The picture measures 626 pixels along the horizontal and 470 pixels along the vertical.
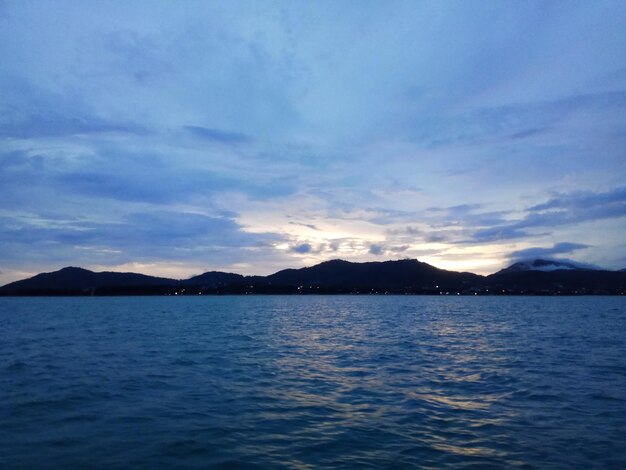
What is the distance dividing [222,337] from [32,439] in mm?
36762

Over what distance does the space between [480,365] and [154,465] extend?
2559cm

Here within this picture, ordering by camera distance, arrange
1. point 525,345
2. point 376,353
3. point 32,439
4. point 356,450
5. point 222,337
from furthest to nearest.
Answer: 1. point 222,337
2. point 525,345
3. point 376,353
4. point 32,439
5. point 356,450

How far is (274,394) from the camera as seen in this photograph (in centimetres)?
2364

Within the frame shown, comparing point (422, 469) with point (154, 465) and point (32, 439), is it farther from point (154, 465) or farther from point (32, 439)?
point (32, 439)

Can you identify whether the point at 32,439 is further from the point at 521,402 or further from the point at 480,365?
the point at 480,365

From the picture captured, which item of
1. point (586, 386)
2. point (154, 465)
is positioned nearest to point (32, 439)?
point (154, 465)

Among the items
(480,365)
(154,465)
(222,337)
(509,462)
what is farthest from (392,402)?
(222,337)

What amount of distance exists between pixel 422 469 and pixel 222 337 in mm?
41782

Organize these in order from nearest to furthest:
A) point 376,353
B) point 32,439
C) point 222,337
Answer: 1. point 32,439
2. point 376,353
3. point 222,337

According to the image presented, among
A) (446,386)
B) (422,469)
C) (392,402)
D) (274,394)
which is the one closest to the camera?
(422,469)

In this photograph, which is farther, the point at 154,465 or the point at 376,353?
the point at 376,353

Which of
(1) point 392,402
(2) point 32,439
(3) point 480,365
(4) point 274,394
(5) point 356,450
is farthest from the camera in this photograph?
(3) point 480,365

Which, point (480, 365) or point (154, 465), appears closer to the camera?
point (154, 465)

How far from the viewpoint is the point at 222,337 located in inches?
2094
